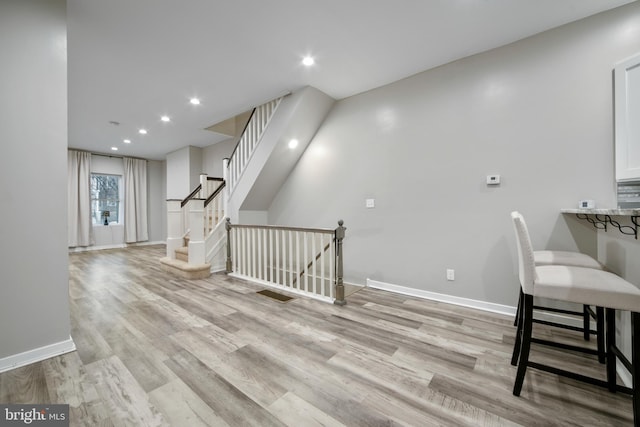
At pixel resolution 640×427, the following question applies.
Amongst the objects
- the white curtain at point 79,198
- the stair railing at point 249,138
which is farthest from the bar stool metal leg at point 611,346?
the white curtain at point 79,198

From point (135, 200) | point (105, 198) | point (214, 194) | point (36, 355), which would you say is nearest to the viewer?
point (36, 355)

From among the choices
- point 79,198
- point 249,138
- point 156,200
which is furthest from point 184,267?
point 156,200

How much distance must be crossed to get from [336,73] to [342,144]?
3.25 feet

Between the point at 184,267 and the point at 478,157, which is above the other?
the point at 478,157

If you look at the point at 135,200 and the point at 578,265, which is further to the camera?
the point at 135,200

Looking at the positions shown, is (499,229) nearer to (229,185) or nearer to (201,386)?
(201,386)

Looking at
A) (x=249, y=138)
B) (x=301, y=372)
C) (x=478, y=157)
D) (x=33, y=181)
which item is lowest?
(x=301, y=372)

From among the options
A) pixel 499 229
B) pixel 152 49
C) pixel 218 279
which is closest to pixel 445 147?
pixel 499 229

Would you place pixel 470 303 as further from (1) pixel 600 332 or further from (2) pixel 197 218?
(2) pixel 197 218

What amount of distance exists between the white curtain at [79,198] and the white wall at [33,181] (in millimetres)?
6263

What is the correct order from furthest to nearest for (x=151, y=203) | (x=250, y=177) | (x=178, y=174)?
1. (x=151, y=203)
2. (x=178, y=174)
3. (x=250, y=177)

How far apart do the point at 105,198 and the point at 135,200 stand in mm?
711

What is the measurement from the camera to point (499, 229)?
2.63 metres

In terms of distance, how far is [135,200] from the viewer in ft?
25.0
